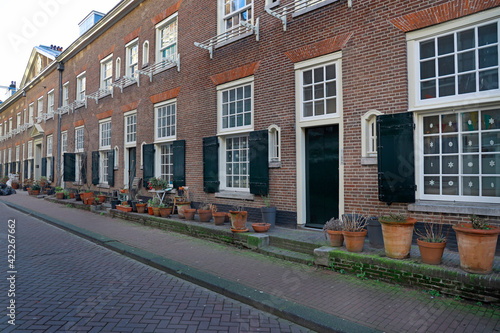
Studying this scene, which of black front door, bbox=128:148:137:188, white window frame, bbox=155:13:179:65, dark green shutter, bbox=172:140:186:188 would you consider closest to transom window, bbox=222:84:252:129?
dark green shutter, bbox=172:140:186:188

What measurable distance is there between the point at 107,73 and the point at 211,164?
10.3 m

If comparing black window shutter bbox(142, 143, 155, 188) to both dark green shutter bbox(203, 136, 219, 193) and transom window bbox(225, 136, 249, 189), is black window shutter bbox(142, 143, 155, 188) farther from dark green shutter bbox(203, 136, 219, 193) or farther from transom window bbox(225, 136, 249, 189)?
transom window bbox(225, 136, 249, 189)

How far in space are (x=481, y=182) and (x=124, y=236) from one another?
8.24 meters

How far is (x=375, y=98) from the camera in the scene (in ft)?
21.0

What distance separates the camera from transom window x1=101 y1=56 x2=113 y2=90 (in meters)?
16.2

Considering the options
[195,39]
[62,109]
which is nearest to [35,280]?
[195,39]

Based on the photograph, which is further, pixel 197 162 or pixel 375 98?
pixel 197 162

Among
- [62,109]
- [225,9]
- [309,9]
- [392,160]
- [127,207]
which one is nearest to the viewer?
[392,160]

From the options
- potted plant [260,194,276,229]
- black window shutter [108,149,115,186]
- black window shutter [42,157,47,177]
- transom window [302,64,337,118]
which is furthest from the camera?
black window shutter [42,157,47,177]

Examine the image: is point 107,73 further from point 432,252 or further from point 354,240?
point 432,252

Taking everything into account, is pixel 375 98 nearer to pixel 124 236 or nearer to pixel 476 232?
pixel 476 232

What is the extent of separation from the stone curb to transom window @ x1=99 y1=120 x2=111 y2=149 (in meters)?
9.72

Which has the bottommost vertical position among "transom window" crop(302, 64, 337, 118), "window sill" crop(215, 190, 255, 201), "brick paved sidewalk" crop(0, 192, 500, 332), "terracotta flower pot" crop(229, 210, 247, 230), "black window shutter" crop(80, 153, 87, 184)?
"brick paved sidewalk" crop(0, 192, 500, 332)

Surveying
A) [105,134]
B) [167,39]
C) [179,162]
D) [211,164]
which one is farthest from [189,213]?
[105,134]
